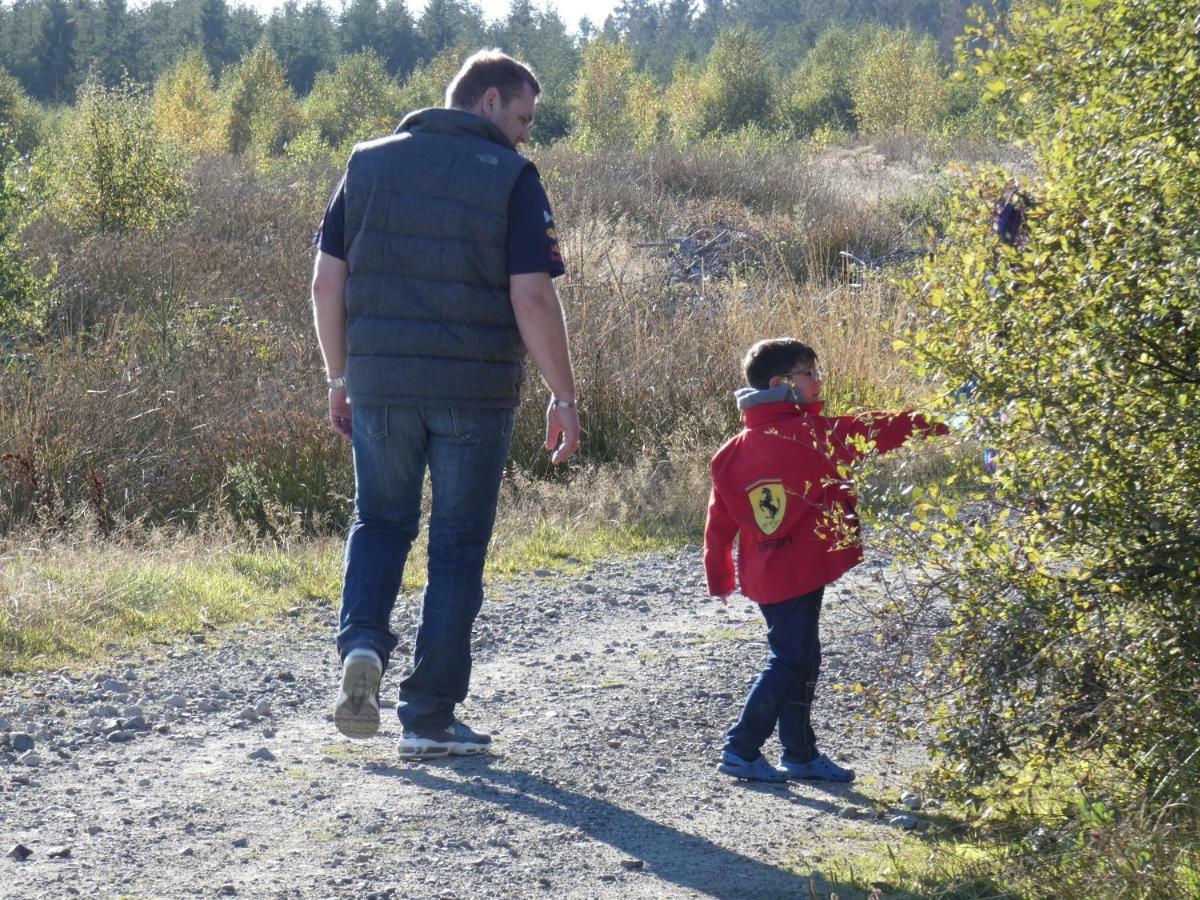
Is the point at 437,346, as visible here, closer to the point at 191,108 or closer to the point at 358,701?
the point at 358,701

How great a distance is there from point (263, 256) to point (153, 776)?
14214mm

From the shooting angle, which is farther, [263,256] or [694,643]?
[263,256]

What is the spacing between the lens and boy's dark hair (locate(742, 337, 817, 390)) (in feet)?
14.0

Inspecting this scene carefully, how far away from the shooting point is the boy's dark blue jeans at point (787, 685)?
13.7 feet

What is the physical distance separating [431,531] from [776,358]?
120 cm

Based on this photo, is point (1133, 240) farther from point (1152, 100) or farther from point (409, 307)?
point (409, 307)

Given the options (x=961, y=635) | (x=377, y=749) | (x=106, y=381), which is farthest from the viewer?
(x=106, y=381)

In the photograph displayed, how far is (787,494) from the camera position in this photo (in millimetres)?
4172

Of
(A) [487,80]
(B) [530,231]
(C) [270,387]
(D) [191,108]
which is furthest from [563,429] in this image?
(D) [191,108]

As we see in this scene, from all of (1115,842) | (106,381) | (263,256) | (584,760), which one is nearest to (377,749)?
(584,760)

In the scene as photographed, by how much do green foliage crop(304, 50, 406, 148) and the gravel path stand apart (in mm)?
47926

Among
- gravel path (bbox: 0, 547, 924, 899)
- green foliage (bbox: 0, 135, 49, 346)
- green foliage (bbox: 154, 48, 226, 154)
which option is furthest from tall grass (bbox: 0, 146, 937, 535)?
green foliage (bbox: 154, 48, 226, 154)

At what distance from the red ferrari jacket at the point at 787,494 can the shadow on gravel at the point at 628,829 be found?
2.15 ft

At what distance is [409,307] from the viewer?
4.08 m
